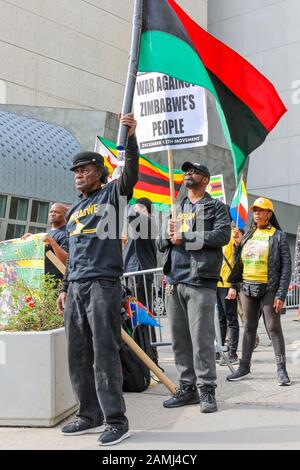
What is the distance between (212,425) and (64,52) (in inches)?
1113

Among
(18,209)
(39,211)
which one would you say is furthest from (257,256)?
(39,211)

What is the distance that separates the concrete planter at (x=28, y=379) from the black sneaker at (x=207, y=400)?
1190 millimetres

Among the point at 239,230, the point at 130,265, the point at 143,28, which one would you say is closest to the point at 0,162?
the point at 239,230

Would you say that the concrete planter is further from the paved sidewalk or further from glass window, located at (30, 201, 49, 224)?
glass window, located at (30, 201, 49, 224)

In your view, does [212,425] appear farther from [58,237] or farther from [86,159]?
[58,237]

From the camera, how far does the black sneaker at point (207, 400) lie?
4.71m

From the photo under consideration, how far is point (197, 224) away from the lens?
506 centimetres

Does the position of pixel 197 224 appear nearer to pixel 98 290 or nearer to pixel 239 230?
pixel 98 290

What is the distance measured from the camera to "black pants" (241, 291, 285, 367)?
6074mm

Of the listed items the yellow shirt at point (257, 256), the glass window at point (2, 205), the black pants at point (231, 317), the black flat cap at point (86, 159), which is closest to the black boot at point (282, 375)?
the yellow shirt at point (257, 256)

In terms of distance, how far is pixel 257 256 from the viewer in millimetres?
6293

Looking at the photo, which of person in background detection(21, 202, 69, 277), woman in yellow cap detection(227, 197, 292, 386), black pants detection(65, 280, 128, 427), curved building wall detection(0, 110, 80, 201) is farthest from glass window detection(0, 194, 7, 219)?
black pants detection(65, 280, 128, 427)

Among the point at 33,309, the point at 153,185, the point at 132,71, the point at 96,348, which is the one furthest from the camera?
the point at 153,185

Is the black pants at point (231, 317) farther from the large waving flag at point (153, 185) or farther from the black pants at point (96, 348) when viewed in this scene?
the black pants at point (96, 348)
